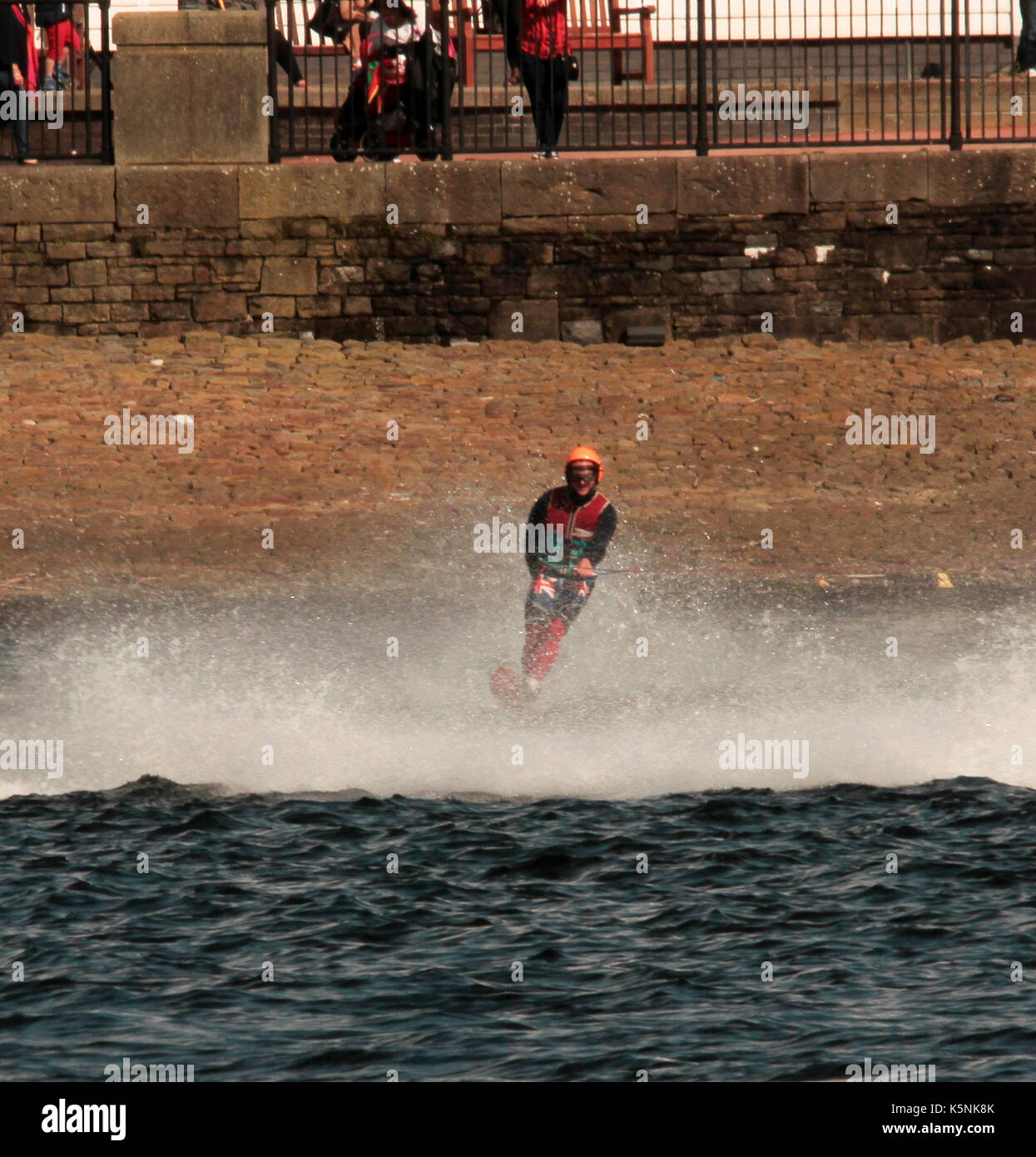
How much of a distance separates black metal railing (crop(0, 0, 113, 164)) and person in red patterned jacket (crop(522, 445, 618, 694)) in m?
8.05

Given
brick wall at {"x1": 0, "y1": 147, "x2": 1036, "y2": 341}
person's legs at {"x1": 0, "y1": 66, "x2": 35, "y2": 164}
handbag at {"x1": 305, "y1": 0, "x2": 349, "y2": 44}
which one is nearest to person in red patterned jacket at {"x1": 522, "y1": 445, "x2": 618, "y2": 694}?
brick wall at {"x1": 0, "y1": 147, "x2": 1036, "y2": 341}

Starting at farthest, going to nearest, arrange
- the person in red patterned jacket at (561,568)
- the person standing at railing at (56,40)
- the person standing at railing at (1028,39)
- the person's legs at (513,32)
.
Result: the person standing at railing at (1028,39), the person standing at railing at (56,40), the person's legs at (513,32), the person in red patterned jacket at (561,568)

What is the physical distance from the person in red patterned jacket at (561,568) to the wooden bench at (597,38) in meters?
8.23

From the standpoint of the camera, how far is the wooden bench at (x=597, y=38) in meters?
23.2

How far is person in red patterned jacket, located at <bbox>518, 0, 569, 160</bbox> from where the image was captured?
21.6 m

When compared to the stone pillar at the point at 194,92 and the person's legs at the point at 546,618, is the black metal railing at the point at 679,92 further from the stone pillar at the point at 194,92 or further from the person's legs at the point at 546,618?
the person's legs at the point at 546,618

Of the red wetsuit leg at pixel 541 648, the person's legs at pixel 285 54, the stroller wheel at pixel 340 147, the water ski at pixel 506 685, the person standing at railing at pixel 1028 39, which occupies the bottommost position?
the water ski at pixel 506 685

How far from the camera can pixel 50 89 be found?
22.8 m

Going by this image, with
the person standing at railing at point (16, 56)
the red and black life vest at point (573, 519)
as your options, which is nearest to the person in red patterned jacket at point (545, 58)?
the person standing at railing at point (16, 56)

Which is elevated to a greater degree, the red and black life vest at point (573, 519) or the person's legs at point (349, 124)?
the person's legs at point (349, 124)

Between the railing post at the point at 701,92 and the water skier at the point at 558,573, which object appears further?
the railing post at the point at 701,92

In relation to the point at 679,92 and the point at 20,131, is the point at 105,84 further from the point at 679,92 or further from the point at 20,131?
the point at 679,92

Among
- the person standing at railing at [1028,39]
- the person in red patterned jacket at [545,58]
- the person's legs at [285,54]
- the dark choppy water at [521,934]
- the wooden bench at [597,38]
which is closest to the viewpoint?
the dark choppy water at [521,934]

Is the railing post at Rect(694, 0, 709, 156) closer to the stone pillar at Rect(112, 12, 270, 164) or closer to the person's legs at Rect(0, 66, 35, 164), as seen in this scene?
the stone pillar at Rect(112, 12, 270, 164)
